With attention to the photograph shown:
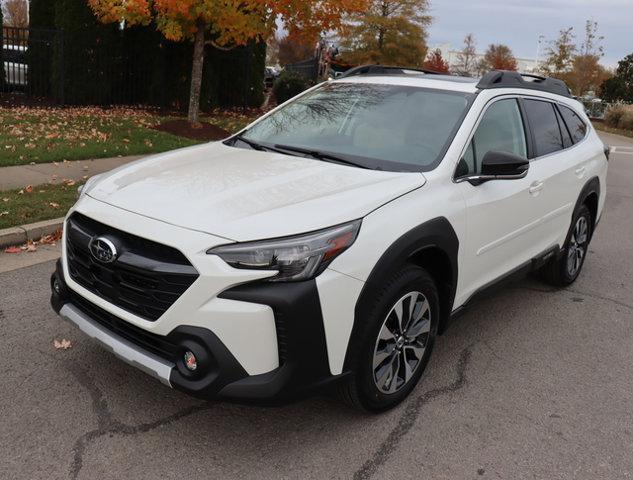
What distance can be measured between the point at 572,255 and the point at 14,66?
51.8 feet

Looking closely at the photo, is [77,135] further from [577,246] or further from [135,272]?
[135,272]

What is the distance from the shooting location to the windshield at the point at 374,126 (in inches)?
143

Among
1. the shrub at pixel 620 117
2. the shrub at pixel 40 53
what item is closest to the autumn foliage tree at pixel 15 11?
the shrub at pixel 40 53

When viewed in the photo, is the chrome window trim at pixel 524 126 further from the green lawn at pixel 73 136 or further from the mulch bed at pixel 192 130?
the mulch bed at pixel 192 130

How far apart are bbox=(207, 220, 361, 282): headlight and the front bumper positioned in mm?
59

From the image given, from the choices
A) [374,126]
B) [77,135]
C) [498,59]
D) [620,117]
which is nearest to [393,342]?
[374,126]

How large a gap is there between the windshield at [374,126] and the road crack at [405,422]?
4.24 ft

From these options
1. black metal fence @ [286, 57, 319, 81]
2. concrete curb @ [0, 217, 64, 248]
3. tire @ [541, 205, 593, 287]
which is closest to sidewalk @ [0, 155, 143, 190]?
concrete curb @ [0, 217, 64, 248]

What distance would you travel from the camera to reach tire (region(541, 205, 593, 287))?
5.21 metres

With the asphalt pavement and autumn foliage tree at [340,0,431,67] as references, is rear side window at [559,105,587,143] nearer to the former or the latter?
the asphalt pavement

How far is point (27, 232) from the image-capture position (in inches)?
225

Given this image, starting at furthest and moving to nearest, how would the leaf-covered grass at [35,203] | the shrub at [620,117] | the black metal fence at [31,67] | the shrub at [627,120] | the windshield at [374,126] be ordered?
the shrub at [620,117], the shrub at [627,120], the black metal fence at [31,67], the leaf-covered grass at [35,203], the windshield at [374,126]

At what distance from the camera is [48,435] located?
117 inches

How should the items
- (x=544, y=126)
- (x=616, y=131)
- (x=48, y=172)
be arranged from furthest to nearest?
(x=616, y=131)
(x=48, y=172)
(x=544, y=126)
